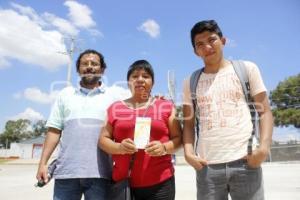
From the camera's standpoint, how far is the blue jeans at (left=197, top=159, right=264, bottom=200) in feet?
8.54

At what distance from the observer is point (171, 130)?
300cm

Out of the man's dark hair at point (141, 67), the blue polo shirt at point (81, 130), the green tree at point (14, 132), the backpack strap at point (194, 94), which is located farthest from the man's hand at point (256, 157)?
the green tree at point (14, 132)

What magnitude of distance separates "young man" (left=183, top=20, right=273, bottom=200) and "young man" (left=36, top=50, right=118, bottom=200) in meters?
0.88

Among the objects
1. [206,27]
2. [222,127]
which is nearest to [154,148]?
[222,127]

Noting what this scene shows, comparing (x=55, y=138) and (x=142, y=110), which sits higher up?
(x=142, y=110)

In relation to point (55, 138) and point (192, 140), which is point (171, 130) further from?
point (55, 138)

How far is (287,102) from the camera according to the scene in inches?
1629

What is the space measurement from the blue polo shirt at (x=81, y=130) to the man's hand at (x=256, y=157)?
4.42 feet

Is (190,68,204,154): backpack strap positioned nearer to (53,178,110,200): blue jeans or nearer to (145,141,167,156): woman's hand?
(145,141,167,156): woman's hand

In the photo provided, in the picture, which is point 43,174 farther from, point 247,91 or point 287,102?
point 287,102

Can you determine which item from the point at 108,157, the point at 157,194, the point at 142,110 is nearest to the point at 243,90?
the point at 142,110

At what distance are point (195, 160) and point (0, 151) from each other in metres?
62.4

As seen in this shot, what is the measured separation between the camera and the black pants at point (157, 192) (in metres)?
2.84

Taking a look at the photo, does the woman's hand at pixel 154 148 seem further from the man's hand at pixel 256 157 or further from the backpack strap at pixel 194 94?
the man's hand at pixel 256 157
